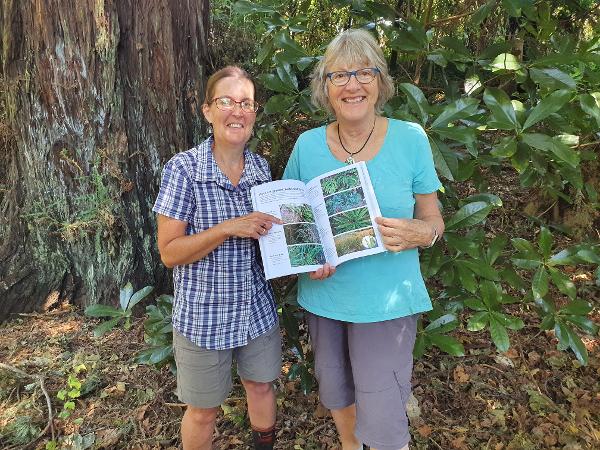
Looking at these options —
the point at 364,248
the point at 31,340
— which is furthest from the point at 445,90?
Result: the point at 31,340

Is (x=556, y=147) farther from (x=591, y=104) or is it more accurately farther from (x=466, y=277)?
(x=466, y=277)

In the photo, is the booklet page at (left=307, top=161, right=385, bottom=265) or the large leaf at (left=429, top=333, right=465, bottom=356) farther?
the large leaf at (left=429, top=333, right=465, bottom=356)

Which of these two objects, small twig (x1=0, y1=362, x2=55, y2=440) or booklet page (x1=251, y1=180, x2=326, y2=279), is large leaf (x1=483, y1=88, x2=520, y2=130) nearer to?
booklet page (x1=251, y1=180, x2=326, y2=279)

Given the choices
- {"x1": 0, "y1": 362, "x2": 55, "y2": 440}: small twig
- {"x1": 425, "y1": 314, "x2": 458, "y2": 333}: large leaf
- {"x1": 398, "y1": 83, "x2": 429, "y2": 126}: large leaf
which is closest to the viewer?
{"x1": 398, "y1": 83, "x2": 429, "y2": 126}: large leaf

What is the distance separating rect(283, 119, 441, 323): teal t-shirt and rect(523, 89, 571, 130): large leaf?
16.7 inches

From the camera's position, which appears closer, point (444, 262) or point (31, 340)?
point (444, 262)

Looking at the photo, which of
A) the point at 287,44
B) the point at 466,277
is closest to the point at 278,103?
the point at 287,44

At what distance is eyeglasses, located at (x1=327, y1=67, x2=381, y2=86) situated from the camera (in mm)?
1639

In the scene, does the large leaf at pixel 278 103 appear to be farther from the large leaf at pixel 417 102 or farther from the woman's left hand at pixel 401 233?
the woman's left hand at pixel 401 233

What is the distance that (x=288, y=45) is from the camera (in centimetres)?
210

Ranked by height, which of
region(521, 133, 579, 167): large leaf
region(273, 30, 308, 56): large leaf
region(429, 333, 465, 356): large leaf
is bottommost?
region(429, 333, 465, 356): large leaf

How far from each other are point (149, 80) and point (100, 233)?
2.79 feet

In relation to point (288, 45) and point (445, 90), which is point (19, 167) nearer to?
point (288, 45)

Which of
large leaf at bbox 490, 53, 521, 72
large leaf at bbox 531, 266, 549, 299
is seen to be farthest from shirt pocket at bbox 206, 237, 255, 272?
large leaf at bbox 490, 53, 521, 72
